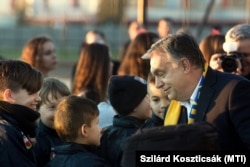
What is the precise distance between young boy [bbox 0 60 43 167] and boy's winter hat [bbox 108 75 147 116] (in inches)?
35.8

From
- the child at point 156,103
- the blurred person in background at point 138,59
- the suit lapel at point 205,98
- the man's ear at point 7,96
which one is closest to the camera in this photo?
the suit lapel at point 205,98

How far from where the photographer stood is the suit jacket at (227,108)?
3764 millimetres

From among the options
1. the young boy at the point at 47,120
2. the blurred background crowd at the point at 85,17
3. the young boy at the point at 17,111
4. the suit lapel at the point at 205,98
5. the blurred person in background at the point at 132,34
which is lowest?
the blurred background crowd at the point at 85,17

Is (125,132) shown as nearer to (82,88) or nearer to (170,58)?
(170,58)

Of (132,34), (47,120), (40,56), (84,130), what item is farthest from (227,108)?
(132,34)

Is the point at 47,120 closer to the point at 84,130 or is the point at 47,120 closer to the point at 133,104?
the point at 133,104

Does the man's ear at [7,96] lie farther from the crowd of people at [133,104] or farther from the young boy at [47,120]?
the young boy at [47,120]

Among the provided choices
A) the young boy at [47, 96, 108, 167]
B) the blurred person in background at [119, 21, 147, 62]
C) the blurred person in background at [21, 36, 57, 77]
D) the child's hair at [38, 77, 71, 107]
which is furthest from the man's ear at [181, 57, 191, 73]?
the blurred person in background at [119, 21, 147, 62]

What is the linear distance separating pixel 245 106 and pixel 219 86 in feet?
0.65

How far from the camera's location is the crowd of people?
12.6 ft

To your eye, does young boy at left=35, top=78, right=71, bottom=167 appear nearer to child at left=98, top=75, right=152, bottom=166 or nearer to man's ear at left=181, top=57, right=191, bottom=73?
child at left=98, top=75, right=152, bottom=166

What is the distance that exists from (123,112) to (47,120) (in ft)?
2.04

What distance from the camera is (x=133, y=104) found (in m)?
5.60

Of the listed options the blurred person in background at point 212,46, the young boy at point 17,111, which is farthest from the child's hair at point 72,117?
the blurred person in background at point 212,46
